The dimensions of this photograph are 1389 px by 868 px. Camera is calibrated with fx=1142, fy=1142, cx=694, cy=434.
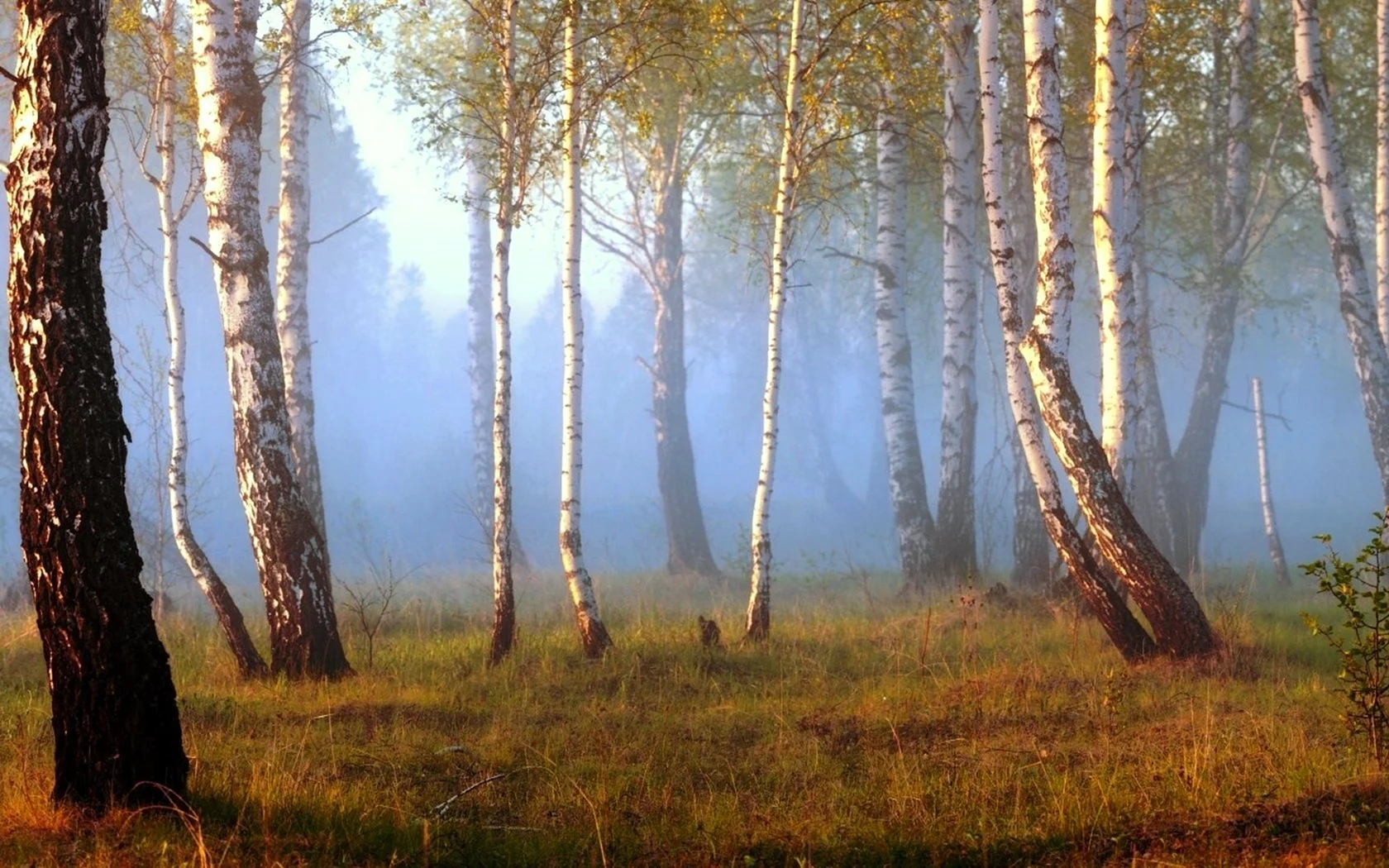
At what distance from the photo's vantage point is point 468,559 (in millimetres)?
25062

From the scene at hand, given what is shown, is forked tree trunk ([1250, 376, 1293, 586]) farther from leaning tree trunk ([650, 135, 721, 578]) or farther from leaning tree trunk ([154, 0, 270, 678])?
leaning tree trunk ([154, 0, 270, 678])

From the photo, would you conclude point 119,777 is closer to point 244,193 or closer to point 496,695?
point 496,695

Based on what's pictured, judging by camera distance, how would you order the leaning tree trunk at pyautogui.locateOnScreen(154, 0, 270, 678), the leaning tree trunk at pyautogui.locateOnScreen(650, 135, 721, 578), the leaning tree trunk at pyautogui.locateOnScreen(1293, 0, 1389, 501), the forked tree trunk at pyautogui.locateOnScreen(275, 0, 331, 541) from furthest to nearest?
1. the leaning tree trunk at pyautogui.locateOnScreen(650, 135, 721, 578)
2. the leaning tree trunk at pyautogui.locateOnScreen(1293, 0, 1389, 501)
3. the forked tree trunk at pyautogui.locateOnScreen(275, 0, 331, 541)
4. the leaning tree trunk at pyautogui.locateOnScreen(154, 0, 270, 678)

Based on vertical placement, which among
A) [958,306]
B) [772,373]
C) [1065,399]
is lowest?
[1065,399]

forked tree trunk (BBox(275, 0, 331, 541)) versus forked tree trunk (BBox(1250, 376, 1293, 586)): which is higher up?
forked tree trunk (BBox(275, 0, 331, 541))

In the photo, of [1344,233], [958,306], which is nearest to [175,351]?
[958,306]

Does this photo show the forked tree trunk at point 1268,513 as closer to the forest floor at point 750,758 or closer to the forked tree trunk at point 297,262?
the forest floor at point 750,758

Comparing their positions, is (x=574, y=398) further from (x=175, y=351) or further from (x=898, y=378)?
(x=898, y=378)

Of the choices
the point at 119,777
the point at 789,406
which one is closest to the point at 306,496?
the point at 119,777

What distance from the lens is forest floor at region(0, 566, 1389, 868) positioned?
5.03 meters

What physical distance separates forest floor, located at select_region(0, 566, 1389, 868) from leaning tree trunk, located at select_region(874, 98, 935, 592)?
17.1ft

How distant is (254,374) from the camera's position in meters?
8.97

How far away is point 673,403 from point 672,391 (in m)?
0.24

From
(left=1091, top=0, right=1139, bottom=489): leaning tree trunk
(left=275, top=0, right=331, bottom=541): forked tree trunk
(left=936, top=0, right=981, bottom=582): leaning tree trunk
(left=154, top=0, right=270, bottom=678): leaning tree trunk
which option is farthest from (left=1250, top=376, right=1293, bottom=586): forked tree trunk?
(left=154, top=0, right=270, bottom=678): leaning tree trunk
